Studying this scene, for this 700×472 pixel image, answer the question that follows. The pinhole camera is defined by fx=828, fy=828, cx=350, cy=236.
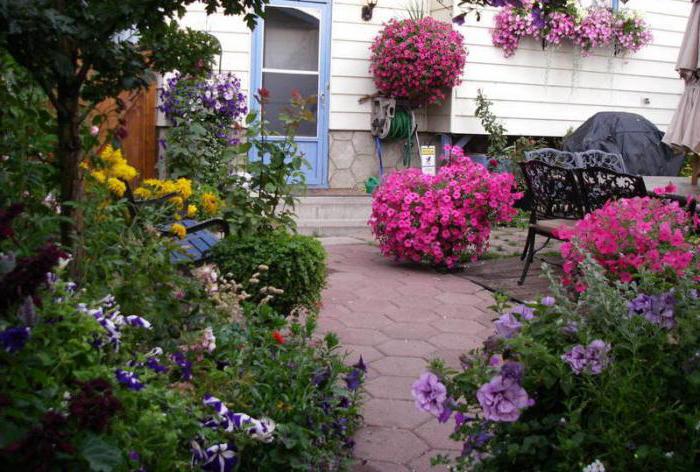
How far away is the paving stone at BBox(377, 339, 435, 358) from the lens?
4.51 m

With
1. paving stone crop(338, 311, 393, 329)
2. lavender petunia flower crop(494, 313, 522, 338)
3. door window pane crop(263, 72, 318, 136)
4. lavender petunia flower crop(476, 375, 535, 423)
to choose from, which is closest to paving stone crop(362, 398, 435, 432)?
lavender petunia flower crop(494, 313, 522, 338)

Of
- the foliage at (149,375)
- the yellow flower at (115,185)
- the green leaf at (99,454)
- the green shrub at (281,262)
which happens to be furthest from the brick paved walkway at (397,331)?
the green leaf at (99,454)

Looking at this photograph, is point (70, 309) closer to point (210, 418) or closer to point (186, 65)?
point (210, 418)

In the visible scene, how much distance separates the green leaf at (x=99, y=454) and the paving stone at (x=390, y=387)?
2.33 metres

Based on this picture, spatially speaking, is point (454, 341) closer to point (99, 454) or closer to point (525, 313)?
point (525, 313)

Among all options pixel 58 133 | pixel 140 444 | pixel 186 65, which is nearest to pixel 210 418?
pixel 140 444

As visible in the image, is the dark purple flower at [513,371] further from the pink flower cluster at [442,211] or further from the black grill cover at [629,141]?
the black grill cover at [629,141]

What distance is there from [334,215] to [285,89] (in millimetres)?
1986

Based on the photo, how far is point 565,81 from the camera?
1110cm

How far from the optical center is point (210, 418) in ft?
7.31

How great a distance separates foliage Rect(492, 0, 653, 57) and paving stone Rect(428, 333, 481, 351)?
615cm

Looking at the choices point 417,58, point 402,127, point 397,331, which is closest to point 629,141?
point 402,127

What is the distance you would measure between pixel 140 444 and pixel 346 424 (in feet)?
4.32

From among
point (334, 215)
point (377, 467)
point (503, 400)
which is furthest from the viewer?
point (334, 215)
